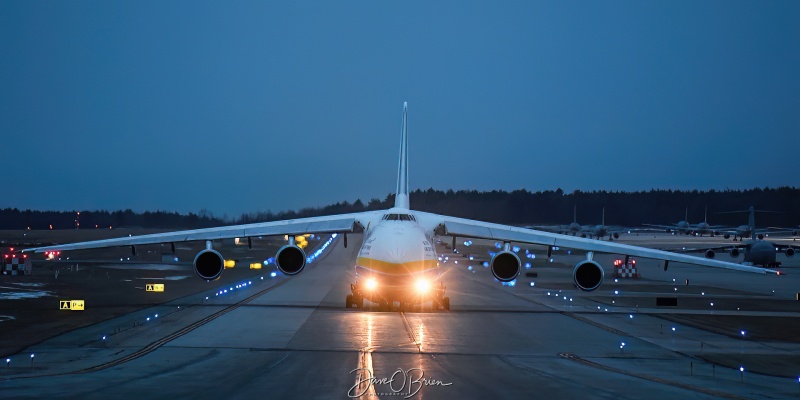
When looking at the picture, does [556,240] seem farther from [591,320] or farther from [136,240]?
[136,240]

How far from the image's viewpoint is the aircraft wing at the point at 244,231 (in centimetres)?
1938

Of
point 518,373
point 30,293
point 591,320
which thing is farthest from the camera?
point 30,293

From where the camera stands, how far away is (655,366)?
15555mm

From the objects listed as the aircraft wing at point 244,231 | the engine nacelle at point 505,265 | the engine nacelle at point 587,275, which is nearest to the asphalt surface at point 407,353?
the engine nacelle at point 587,275

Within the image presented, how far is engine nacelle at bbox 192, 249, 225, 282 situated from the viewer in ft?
66.0

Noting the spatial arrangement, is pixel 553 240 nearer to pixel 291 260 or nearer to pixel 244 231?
pixel 291 260

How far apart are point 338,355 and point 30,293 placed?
1685 centimetres

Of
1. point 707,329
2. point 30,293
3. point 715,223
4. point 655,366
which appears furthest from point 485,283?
→ point 715,223

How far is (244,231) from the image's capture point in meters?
21.1

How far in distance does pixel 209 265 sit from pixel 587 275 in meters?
9.62

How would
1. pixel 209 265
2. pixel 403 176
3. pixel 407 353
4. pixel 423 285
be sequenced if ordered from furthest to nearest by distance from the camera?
1. pixel 403 176
2. pixel 423 285
3. pixel 209 265
4. pixel 407 353

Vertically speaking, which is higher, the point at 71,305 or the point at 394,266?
the point at 394,266

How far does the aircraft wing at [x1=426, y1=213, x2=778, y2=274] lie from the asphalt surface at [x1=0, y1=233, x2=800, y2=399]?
6.58ft

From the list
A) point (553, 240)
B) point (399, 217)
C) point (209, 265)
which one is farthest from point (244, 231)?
point (553, 240)
